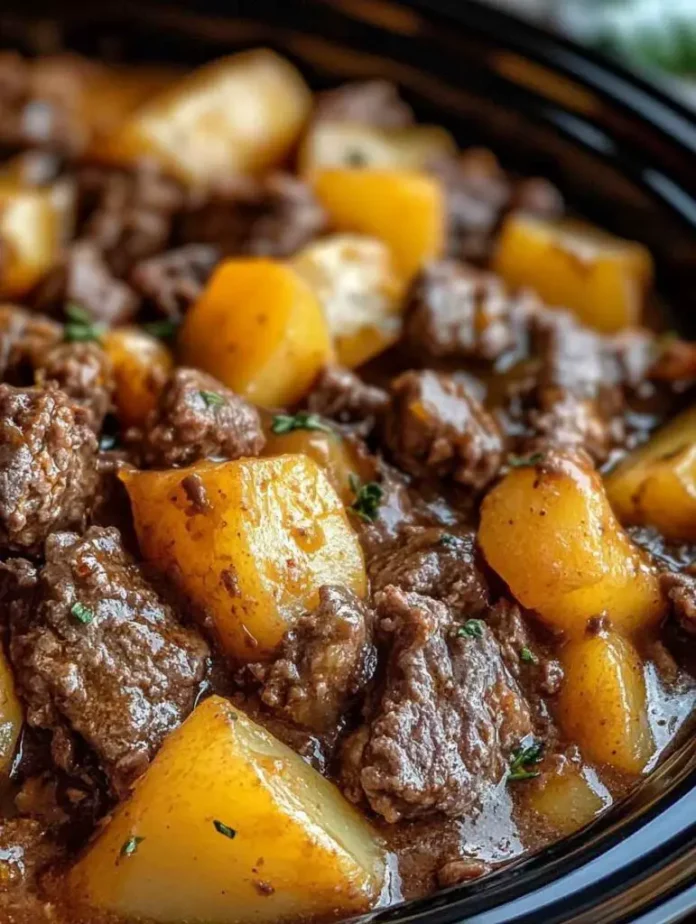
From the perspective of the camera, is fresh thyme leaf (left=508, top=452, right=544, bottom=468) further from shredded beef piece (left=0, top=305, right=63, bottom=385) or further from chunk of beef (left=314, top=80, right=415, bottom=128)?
chunk of beef (left=314, top=80, right=415, bottom=128)

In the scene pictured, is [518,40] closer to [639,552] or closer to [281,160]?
[281,160]

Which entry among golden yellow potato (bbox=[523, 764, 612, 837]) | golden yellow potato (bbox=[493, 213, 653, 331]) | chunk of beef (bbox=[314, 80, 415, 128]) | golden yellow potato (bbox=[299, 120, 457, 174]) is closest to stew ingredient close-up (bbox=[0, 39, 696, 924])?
golden yellow potato (bbox=[523, 764, 612, 837])

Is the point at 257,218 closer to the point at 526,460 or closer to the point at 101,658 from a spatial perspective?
the point at 526,460

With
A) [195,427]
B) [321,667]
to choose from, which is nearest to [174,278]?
[195,427]

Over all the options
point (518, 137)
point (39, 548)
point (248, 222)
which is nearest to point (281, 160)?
point (248, 222)

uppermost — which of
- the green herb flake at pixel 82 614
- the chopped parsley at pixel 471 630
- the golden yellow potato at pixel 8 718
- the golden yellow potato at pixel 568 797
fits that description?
the chopped parsley at pixel 471 630

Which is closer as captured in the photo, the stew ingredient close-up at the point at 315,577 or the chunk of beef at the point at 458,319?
the stew ingredient close-up at the point at 315,577

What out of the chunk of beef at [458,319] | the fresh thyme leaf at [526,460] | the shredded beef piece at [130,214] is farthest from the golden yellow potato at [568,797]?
the shredded beef piece at [130,214]

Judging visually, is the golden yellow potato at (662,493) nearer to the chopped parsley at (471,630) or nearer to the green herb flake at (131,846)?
the chopped parsley at (471,630)
